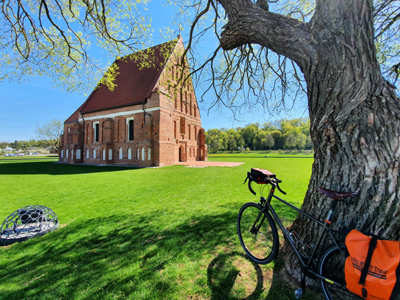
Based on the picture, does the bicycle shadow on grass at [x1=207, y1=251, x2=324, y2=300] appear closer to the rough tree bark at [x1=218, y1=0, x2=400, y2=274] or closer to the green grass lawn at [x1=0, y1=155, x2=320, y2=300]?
the green grass lawn at [x1=0, y1=155, x2=320, y2=300]

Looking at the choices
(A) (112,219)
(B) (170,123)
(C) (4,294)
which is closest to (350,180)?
(C) (4,294)

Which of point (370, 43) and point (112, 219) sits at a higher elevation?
point (370, 43)

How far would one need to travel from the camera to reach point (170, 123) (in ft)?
73.0

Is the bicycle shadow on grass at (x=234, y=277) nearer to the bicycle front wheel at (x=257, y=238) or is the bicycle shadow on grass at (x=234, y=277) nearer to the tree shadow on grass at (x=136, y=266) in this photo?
the tree shadow on grass at (x=136, y=266)

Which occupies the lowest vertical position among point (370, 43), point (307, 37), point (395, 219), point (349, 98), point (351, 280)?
point (351, 280)

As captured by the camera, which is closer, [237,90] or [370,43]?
[370,43]

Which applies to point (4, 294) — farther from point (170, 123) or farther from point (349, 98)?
point (170, 123)

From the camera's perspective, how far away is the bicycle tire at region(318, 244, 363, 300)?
168 centimetres

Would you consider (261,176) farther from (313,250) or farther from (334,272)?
(334,272)

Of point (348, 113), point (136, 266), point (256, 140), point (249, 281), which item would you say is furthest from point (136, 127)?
point (256, 140)

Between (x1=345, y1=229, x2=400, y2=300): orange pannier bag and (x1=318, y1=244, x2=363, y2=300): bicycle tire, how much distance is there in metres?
0.21

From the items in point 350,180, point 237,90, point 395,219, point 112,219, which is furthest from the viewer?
point 237,90

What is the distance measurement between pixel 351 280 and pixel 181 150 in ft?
81.8

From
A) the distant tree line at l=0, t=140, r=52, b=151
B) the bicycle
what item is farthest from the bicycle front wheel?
the distant tree line at l=0, t=140, r=52, b=151
